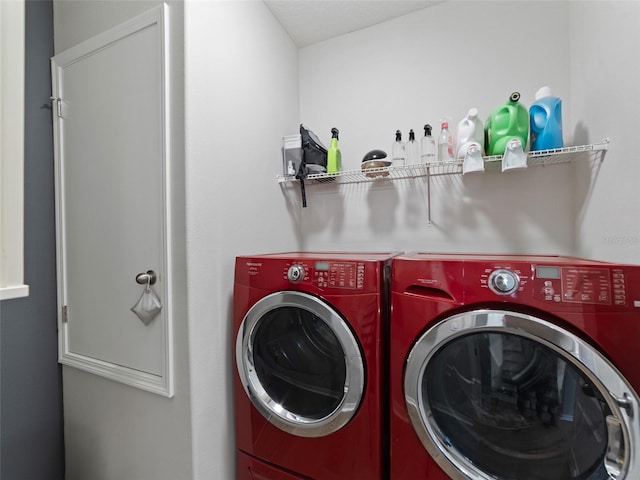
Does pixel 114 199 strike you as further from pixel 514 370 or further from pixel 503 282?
pixel 514 370

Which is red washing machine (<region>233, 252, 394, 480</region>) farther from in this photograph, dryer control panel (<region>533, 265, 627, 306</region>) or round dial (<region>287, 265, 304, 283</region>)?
dryer control panel (<region>533, 265, 627, 306</region>)

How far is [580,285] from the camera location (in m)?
0.78

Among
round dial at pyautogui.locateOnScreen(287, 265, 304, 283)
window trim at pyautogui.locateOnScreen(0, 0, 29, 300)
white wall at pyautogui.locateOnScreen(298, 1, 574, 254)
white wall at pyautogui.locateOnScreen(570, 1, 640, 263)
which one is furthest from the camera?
white wall at pyautogui.locateOnScreen(298, 1, 574, 254)

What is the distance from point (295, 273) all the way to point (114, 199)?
879 mm

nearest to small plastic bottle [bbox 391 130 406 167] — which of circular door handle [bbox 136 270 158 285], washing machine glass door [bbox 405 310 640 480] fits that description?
washing machine glass door [bbox 405 310 640 480]

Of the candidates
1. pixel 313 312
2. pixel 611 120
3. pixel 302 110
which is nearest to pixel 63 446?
pixel 313 312

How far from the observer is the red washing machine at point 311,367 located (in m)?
1.02

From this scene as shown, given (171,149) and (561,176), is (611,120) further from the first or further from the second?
(171,149)

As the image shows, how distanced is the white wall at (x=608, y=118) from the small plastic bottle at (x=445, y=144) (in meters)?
0.53

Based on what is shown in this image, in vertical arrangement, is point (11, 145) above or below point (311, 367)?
above

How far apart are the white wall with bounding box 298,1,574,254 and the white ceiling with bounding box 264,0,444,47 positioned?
0.05 metres

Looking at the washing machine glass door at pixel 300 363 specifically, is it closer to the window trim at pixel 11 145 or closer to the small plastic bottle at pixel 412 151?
the window trim at pixel 11 145

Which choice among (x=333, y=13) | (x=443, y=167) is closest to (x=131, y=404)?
(x=443, y=167)

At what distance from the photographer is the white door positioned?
3.73 ft
